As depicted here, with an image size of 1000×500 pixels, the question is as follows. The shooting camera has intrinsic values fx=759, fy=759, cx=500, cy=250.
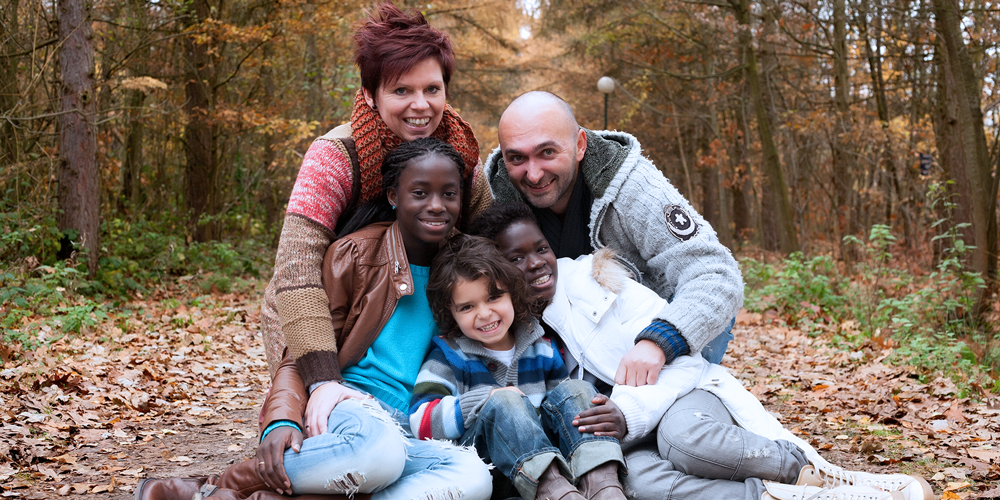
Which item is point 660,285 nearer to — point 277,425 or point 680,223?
point 680,223

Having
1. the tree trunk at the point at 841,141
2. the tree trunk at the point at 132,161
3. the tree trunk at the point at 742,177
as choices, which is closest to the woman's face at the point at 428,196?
the tree trunk at the point at 841,141

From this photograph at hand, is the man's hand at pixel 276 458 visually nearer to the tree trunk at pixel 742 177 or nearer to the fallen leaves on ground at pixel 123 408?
the fallen leaves on ground at pixel 123 408

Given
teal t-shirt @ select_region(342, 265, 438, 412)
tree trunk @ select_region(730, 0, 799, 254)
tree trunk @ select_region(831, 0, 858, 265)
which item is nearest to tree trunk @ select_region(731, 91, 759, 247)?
tree trunk @ select_region(831, 0, 858, 265)

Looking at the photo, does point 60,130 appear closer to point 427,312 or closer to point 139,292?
point 139,292

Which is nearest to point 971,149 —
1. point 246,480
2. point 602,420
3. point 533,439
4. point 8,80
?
point 602,420

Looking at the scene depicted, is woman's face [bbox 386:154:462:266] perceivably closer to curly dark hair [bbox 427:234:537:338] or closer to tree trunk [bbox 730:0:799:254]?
curly dark hair [bbox 427:234:537:338]

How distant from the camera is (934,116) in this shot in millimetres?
11438

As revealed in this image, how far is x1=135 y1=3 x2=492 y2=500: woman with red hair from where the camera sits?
8.74 ft

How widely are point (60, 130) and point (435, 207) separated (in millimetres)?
8142

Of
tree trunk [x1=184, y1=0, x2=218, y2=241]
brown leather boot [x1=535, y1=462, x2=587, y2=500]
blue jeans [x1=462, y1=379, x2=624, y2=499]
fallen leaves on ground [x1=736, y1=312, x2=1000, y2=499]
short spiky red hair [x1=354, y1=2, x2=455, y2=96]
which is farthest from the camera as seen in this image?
tree trunk [x1=184, y1=0, x2=218, y2=241]

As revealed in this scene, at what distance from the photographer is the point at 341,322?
3.09 metres

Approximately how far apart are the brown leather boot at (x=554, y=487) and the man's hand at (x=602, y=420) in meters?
0.20

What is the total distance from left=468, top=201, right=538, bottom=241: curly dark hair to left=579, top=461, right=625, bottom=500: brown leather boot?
1.12 meters

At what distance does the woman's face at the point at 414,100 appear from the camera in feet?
10.8
